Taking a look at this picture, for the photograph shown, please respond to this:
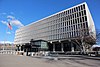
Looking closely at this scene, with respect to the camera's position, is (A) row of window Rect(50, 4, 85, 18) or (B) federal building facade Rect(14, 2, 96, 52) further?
(A) row of window Rect(50, 4, 85, 18)

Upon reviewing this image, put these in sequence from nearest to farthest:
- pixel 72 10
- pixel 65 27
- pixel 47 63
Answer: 1. pixel 47 63
2. pixel 72 10
3. pixel 65 27

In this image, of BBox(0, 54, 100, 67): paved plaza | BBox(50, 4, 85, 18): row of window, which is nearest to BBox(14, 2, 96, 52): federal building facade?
A: BBox(50, 4, 85, 18): row of window

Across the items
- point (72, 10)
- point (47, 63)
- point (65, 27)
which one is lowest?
point (47, 63)

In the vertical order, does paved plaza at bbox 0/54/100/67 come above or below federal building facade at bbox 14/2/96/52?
below

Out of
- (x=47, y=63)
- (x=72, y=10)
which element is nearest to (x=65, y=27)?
(x=72, y=10)

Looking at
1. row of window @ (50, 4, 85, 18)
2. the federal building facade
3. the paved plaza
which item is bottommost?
the paved plaza

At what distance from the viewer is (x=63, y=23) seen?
8212 cm

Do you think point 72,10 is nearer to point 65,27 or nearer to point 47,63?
point 65,27

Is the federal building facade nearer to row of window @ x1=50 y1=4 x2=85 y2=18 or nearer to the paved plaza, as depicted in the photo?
row of window @ x1=50 y1=4 x2=85 y2=18

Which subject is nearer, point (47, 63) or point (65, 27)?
point (47, 63)

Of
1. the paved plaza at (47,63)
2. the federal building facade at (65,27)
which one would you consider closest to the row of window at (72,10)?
the federal building facade at (65,27)

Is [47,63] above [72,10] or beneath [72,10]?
beneath

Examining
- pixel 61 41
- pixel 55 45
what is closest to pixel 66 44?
pixel 61 41

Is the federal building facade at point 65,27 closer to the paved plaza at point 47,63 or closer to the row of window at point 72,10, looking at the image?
the row of window at point 72,10
